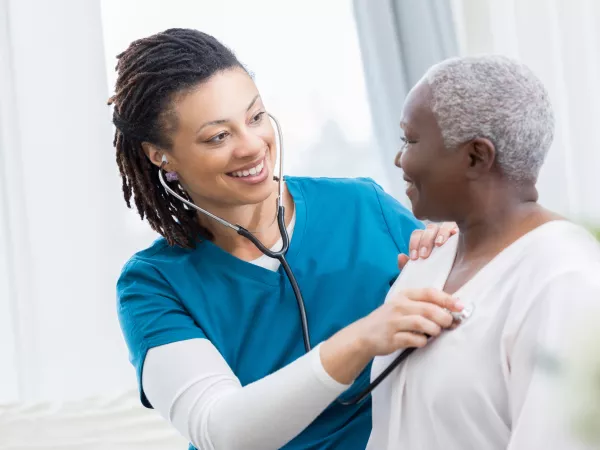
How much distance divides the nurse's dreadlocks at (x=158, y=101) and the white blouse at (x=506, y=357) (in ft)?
1.99

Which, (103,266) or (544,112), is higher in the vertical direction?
(544,112)

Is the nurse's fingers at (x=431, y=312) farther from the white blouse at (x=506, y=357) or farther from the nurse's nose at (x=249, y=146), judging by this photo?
the nurse's nose at (x=249, y=146)

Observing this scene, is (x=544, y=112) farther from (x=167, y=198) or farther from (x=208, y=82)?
(x=167, y=198)

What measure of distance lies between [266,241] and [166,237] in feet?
0.59

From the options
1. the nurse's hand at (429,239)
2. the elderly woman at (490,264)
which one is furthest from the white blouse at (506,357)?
the nurse's hand at (429,239)

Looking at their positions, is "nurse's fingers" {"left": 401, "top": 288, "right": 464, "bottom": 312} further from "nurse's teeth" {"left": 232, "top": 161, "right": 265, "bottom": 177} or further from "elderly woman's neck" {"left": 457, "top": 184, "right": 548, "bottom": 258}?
"nurse's teeth" {"left": 232, "top": 161, "right": 265, "bottom": 177}

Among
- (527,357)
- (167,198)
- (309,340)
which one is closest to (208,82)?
(167,198)

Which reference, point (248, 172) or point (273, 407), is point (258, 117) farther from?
point (273, 407)

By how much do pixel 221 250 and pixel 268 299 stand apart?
13 cm

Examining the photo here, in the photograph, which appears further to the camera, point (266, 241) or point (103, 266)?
point (103, 266)

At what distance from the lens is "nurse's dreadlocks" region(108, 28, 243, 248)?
4.73 ft

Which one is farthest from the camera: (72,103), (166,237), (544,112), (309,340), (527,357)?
(72,103)

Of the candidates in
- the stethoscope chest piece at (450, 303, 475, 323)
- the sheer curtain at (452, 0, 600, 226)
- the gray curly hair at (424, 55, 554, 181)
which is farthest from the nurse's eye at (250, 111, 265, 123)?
the sheer curtain at (452, 0, 600, 226)

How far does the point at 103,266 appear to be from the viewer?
293 cm
